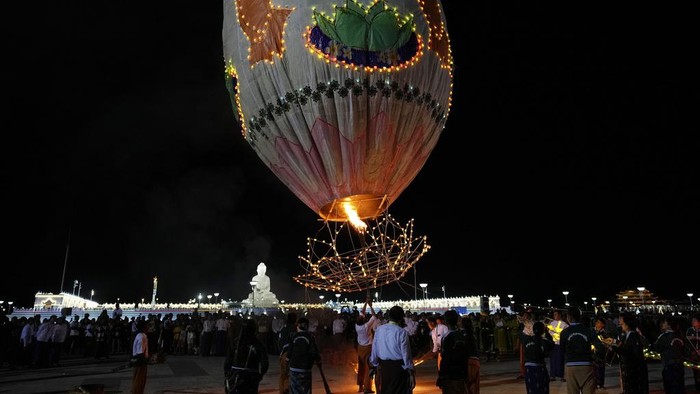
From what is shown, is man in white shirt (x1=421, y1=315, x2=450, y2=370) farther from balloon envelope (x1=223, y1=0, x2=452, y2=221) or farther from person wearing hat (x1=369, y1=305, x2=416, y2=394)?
person wearing hat (x1=369, y1=305, x2=416, y2=394)

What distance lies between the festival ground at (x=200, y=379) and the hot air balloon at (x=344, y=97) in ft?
9.49

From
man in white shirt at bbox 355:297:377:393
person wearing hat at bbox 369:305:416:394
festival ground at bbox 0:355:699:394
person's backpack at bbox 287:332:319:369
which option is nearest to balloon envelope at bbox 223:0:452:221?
man in white shirt at bbox 355:297:377:393

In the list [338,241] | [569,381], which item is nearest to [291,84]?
[338,241]

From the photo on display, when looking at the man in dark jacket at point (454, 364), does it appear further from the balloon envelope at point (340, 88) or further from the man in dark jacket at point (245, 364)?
the balloon envelope at point (340, 88)

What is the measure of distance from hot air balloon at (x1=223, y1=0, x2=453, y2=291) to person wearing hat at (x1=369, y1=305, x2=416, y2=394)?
611cm

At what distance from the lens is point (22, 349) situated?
16.1m

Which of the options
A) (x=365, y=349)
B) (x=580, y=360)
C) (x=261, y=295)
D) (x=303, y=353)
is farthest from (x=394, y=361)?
(x=261, y=295)

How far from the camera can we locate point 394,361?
18.8 ft

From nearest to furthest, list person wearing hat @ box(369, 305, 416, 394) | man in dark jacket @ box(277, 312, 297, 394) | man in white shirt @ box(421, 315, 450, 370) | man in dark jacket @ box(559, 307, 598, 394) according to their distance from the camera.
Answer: person wearing hat @ box(369, 305, 416, 394)
man in dark jacket @ box(559, 307, 598, 394)
man in dark jacket @ box(277, 312, 297, 394)
man in white shirt @ box(421, 315, 450, 370)

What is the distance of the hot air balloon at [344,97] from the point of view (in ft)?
37.7

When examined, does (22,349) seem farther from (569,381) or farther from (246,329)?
(569,381)

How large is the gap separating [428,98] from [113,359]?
1588 cm

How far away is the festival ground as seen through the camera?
10.4 metres

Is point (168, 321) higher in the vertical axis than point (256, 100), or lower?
lower
